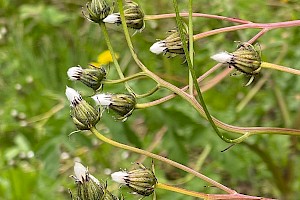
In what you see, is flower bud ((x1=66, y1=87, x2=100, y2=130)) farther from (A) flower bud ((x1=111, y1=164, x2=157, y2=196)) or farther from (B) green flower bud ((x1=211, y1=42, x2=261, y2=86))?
(B) green flower bud ((x1=211, y1=42, x2=261, y2=86))

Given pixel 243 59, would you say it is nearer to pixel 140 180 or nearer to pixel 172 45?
pixel 172 45

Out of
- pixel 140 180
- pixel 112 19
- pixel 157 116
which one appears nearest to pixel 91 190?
pixel 140 180

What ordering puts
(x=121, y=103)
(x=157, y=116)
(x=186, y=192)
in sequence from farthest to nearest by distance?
(x=157, y=116) → (x=121, y=103) → (x=186, y=192)

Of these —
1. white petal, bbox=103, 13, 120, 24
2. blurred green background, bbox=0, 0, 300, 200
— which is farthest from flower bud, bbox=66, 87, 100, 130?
blurred green background, bbox=0, 0, 300, 200

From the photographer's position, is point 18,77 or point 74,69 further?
point 18,77

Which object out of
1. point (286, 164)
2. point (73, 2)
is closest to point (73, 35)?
point (73, 2)

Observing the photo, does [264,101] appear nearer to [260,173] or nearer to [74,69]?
[260,173]
